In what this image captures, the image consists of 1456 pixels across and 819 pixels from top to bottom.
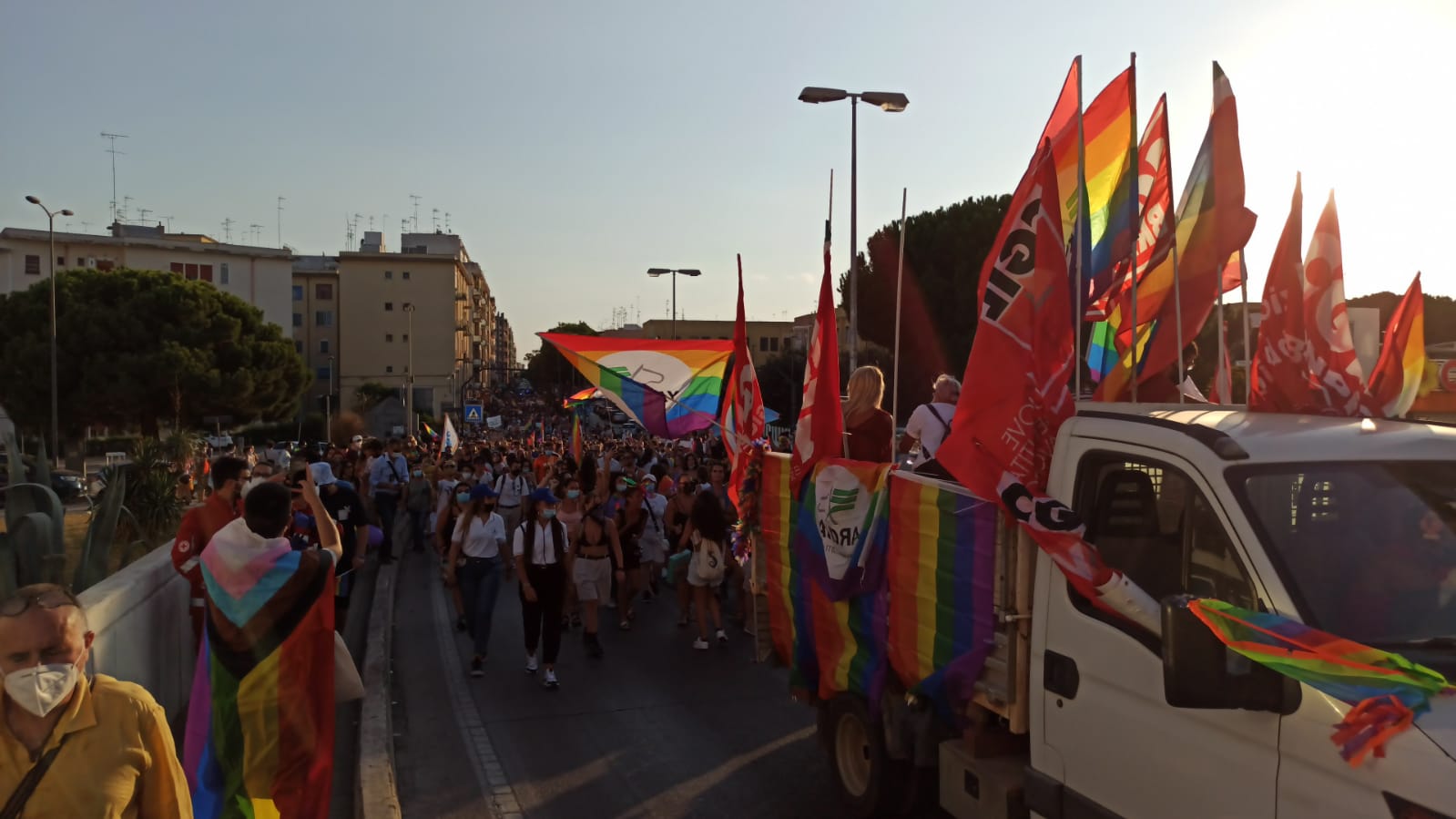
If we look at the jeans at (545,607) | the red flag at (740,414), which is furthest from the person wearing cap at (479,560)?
the red flag at (740,414)

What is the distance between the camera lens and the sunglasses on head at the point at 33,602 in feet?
9.02

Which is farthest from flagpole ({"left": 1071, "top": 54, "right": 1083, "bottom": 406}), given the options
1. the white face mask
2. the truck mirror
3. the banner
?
the white face mask

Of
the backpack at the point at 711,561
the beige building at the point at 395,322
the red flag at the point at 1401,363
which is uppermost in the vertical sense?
the beige building at the point at 395,322

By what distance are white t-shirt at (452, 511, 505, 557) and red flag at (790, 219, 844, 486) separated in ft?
14.6

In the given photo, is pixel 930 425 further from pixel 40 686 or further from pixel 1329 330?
pixel 40 686

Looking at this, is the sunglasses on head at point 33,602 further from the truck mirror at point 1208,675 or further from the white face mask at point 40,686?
the truck mirror at point 1208,675

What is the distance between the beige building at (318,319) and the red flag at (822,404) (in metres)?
94.4

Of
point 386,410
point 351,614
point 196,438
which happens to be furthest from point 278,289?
point 351,614

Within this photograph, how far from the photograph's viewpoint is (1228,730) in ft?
10.9

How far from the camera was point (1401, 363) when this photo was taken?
4.42 m

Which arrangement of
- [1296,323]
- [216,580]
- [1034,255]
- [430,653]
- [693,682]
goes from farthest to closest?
[430,653] → [693,682] → [216,580] → [1034,255] → [1296,323]

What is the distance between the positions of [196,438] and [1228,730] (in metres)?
19.0

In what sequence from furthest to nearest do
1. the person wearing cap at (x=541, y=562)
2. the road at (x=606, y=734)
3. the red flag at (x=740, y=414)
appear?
1. the person wearing cap at (x=541, y=562)
2. the red flag at (x=740, y=414)
3. the road at (x=606, y=734)

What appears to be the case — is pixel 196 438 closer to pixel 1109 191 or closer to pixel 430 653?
pixel 430 653
